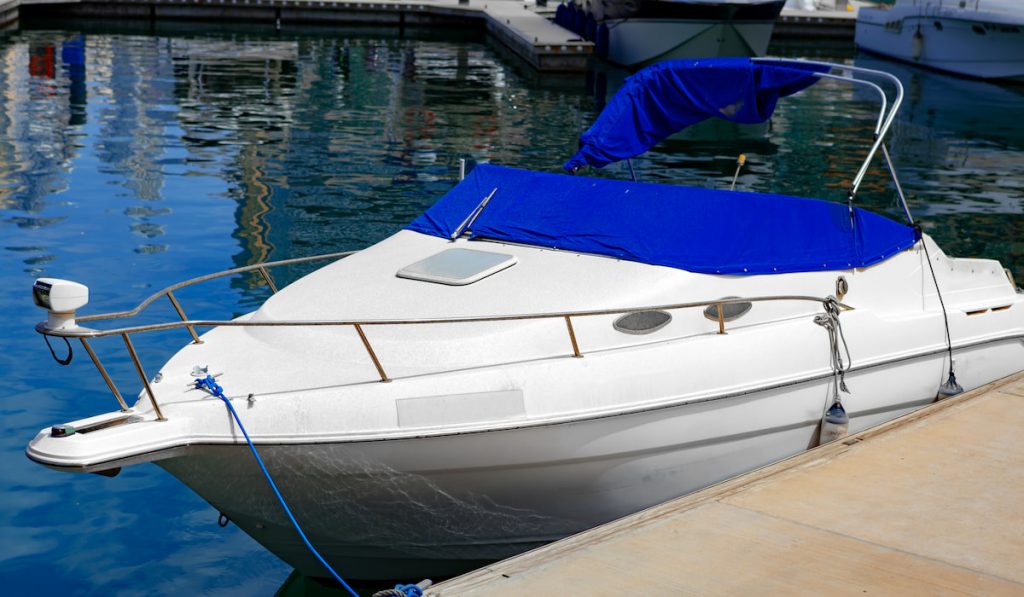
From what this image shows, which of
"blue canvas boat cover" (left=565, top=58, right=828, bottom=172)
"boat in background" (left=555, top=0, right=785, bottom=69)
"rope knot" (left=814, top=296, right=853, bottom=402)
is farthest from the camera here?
"boat in background" (left=555, top=0, right=785, bottom=69)

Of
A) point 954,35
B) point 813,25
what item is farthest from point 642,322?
point 813,25

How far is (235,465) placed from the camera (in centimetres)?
562

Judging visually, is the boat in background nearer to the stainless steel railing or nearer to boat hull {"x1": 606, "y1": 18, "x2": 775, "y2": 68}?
boat hull {"x1": 606, "y1": 18, "x2": 775, "y2": 68}

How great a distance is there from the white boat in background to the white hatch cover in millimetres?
25979

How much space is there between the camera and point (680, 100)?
28.0 ft

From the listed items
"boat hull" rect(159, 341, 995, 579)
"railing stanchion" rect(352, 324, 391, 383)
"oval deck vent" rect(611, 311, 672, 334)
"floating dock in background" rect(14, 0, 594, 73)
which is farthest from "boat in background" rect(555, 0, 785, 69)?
"railing stanchion" rect(352, 324, 391, 383)

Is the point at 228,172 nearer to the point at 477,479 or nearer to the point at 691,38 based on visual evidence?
the point at 477,479

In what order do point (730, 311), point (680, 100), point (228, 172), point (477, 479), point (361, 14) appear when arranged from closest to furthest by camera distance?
point (477, 479)
point (730, 311)
point (680, 100)
point (228, 172)
point (361, 14)

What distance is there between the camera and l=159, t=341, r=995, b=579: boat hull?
5668mm

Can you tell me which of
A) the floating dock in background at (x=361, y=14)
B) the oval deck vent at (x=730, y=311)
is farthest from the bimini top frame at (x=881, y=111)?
the floating dock in background at (x=361, y=14)

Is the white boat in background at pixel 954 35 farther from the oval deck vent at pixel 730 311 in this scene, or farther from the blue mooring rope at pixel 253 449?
the blue mooring rope at pixel 253 449

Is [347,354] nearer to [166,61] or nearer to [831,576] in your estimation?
[831,576]

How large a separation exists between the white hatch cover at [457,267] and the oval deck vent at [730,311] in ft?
3.97

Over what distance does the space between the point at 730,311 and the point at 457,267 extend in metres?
1.61
